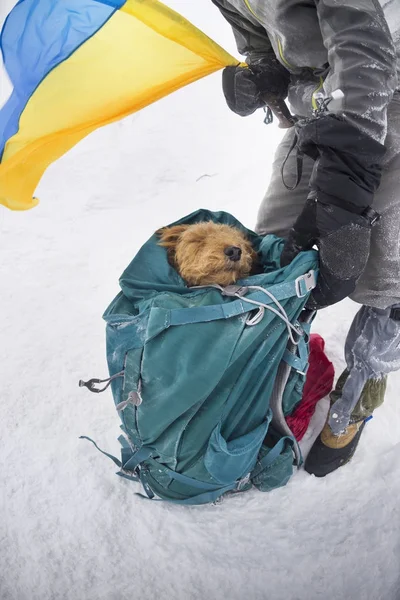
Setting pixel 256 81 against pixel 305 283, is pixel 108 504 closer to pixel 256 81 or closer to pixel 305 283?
pixel 305 283

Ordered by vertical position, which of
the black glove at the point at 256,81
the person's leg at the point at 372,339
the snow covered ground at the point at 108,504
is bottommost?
the snow covered ground at the point at 108,504

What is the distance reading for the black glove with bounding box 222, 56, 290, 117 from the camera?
1.28 metres

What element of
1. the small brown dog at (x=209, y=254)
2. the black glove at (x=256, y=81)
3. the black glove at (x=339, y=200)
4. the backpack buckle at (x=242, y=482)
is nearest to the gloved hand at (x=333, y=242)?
the black glove at (x=339, y=200)

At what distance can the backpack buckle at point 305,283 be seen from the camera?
1.07 meters

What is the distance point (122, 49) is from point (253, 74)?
15.0 inches

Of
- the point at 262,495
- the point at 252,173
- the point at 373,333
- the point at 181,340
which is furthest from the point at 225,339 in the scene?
the point at 252,173

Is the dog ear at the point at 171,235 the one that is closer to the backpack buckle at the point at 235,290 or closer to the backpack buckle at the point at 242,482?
the backpack buckle at the point at 235,290

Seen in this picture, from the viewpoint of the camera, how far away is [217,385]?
1.15 metres

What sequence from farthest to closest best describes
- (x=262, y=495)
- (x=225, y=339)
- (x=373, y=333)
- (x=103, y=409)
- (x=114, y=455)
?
(x=103, y=409)
(x=114, y=455)
(x=262, y=495)
(x=373, y=333)
(x=225, y=339)

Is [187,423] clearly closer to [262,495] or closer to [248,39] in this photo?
[262,495]

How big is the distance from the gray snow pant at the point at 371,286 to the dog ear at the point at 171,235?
0.33 meters

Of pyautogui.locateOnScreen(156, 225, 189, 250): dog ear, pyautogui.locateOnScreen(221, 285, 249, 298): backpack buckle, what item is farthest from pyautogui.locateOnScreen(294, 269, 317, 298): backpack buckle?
pyautogui.locateOnScreen(156, 225, 189, 250): dog ear

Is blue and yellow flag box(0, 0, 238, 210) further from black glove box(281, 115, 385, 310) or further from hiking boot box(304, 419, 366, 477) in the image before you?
hiking boot box(304, 419, 366, 477)

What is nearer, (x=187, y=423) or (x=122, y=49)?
(x=187, y=423)
